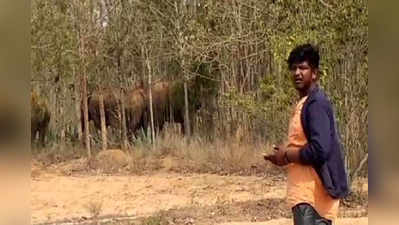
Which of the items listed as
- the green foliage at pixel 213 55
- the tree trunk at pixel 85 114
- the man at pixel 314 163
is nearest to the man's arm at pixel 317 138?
the man at pixel 314 163

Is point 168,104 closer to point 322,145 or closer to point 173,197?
point 173,197

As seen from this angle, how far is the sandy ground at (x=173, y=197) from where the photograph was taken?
14.8 ft

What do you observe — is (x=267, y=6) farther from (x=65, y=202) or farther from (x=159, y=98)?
(x=65, y=202)

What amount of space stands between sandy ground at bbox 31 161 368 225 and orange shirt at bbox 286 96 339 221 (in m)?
1.57

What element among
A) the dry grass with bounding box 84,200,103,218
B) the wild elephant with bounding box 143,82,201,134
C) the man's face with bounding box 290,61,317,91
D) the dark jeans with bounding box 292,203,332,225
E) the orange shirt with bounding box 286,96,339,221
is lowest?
the dry grass with bounding box 84,200,103,218

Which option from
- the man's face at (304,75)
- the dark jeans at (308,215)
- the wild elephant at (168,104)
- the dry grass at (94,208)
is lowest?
the dry grass at (94,208)

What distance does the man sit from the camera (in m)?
2.75

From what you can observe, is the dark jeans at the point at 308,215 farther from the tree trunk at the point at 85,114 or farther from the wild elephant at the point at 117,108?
the tree trunk at the point at 85,114

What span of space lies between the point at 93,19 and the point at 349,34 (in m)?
1.76

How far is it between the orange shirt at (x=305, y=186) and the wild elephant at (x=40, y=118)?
1897 millimetres

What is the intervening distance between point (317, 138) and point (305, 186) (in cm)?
27

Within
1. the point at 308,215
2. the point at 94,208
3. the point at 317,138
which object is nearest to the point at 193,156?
the point at 94,208

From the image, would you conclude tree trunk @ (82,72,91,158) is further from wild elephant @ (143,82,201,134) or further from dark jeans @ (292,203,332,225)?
dark jeans @ (292,203,332,225)

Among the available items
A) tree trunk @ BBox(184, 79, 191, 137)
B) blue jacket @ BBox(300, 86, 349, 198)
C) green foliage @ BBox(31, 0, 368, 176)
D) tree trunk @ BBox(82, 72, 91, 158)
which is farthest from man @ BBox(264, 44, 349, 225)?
tree trunk @ BBox(82, 72, 91, 158)
